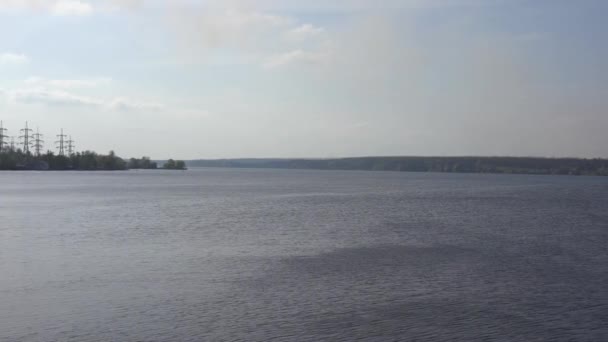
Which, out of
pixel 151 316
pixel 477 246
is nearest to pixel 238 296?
pixel 151 316

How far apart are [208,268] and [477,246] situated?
38.0ft

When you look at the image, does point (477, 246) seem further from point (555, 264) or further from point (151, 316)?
point (151, 316)

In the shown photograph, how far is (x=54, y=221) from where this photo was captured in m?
32.8

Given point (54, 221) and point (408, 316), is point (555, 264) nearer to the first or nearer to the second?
point (408, 316)

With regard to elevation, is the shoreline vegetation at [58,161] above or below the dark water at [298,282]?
above

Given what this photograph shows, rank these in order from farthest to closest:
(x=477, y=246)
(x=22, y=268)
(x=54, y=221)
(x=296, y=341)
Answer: (x=54, y=221)
(x=477, y=246)
(x=22, y=268)
(x=296, y=341)

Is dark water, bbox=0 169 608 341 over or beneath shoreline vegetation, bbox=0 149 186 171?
beneath

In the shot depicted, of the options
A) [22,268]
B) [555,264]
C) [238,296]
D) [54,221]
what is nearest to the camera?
[238,296]

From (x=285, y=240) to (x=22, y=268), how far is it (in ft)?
35.0

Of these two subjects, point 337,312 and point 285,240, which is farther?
point 285,240

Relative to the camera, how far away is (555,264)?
2038 cm

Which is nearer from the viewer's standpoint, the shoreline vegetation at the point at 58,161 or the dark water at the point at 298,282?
the dark water at the point at 298,282

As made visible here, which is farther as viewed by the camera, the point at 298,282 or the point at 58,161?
the point at 58,161

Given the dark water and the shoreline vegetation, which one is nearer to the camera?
the dark water
